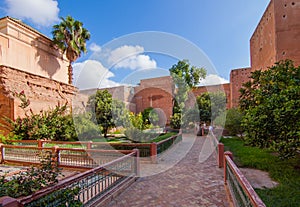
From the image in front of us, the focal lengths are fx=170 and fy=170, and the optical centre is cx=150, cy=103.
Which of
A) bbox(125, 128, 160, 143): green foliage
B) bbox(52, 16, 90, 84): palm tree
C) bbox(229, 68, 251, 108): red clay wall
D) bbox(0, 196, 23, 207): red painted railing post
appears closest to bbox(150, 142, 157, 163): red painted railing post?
bbox(125, 128, 160, 143): green foliage

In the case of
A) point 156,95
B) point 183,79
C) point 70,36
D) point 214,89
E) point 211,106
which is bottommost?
point 211,106

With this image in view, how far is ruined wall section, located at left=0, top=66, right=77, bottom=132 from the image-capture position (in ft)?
35.6

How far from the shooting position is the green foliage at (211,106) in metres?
19.4

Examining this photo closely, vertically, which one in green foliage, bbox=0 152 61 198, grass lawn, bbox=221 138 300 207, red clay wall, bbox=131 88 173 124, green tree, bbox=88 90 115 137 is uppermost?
red clay wall, bbox=131 88 173 124

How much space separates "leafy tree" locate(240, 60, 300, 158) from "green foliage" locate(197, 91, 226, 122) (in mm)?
14102

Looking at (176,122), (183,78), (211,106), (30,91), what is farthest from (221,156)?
(183,78)

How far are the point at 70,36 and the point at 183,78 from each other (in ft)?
44.7

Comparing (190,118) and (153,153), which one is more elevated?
(190,118)

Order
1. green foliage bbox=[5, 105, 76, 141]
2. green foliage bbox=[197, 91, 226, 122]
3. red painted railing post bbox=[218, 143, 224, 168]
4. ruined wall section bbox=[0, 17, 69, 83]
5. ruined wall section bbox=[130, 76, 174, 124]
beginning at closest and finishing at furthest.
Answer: red painted railing post bbox=[218, 143, 224, 168]
green foliage bbox=[5, 105, 76, 141]
ruined wall section bbox=[0, 17, 69, 83]
green foliage bbox=[197, 91, 226, 122]
ruined wall section bbox=[130, 76, 174, 124]

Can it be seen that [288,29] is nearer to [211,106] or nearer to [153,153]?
[211,106]

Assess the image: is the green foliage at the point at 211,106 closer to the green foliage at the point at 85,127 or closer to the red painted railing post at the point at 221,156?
the green foliage at the point at 85,127

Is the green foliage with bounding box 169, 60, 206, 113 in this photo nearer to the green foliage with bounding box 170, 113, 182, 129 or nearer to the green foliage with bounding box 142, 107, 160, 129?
the green foliage with bounding box 170, 113, 182, 129

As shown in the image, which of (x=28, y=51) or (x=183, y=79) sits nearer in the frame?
(x=28, y=51)

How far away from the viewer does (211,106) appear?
774 inches
